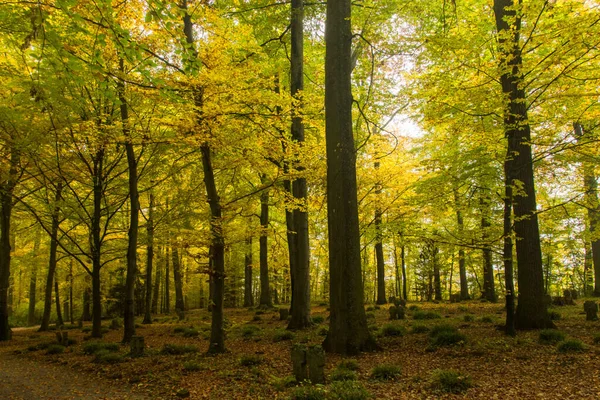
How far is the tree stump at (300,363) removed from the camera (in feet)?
17.5

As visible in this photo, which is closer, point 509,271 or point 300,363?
point 300,363

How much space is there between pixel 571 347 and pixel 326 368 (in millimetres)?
4370

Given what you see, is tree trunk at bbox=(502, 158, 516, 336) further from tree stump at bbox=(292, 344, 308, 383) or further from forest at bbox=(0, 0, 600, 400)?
tree stump at bbox=(292, 344, 308, 383)

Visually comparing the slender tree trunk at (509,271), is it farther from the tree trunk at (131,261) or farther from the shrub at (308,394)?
the tree trunk at (131,261)

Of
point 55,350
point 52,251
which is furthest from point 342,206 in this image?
point 52,251

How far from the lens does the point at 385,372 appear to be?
214 inches

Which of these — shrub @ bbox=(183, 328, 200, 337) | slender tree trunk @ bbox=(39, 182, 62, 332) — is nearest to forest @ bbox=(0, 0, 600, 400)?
shrub @ bbox=(183, 328, 200, 337)

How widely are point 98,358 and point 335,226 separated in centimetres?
610

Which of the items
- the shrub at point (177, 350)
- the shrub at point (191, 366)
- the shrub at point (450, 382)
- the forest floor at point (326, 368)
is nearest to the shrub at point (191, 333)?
the forest floor at point (326, 368)

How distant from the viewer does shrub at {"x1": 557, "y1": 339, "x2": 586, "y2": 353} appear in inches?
239

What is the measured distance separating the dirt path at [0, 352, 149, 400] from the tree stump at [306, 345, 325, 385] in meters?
2.62

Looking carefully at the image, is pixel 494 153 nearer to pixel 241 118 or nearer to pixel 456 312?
pixel 456 312

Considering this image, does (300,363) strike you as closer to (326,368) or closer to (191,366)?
(326,368)

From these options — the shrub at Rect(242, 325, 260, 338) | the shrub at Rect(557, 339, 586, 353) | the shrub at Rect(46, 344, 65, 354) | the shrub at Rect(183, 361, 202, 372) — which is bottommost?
the shrub at Rect(46, 344, 65, 354)
